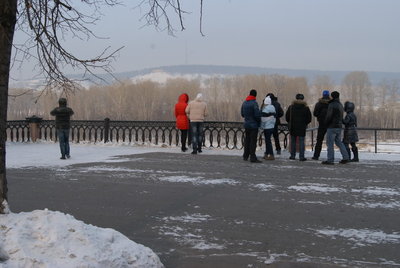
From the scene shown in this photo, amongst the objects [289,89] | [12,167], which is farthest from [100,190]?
[289,89]

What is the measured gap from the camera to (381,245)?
5730mm

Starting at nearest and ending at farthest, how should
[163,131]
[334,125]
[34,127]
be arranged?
[334,125], [163,131], [34,127]

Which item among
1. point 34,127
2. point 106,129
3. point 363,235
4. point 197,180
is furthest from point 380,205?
point 34,127

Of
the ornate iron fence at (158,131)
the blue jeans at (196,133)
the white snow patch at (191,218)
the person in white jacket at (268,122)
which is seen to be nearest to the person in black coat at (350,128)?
the person in white jacket at (268,122)

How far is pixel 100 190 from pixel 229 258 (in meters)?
4.53

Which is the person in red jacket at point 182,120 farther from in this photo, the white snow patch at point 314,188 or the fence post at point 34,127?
the fence post at point 34,127

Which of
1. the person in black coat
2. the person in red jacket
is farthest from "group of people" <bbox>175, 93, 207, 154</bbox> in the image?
the person in black coat

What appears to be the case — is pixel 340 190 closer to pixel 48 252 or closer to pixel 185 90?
pixel 48 252

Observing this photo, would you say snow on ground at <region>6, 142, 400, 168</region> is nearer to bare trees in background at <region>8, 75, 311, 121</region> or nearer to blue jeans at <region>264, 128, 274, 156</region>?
blue jeans at <region>264, 128, 274, 156</region>

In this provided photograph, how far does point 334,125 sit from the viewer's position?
12906 mm

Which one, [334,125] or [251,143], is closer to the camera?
[334,125]

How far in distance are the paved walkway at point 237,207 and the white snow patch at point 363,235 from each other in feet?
0.04

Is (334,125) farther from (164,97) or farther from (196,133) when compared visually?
(164,97)

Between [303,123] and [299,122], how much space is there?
12 cm
